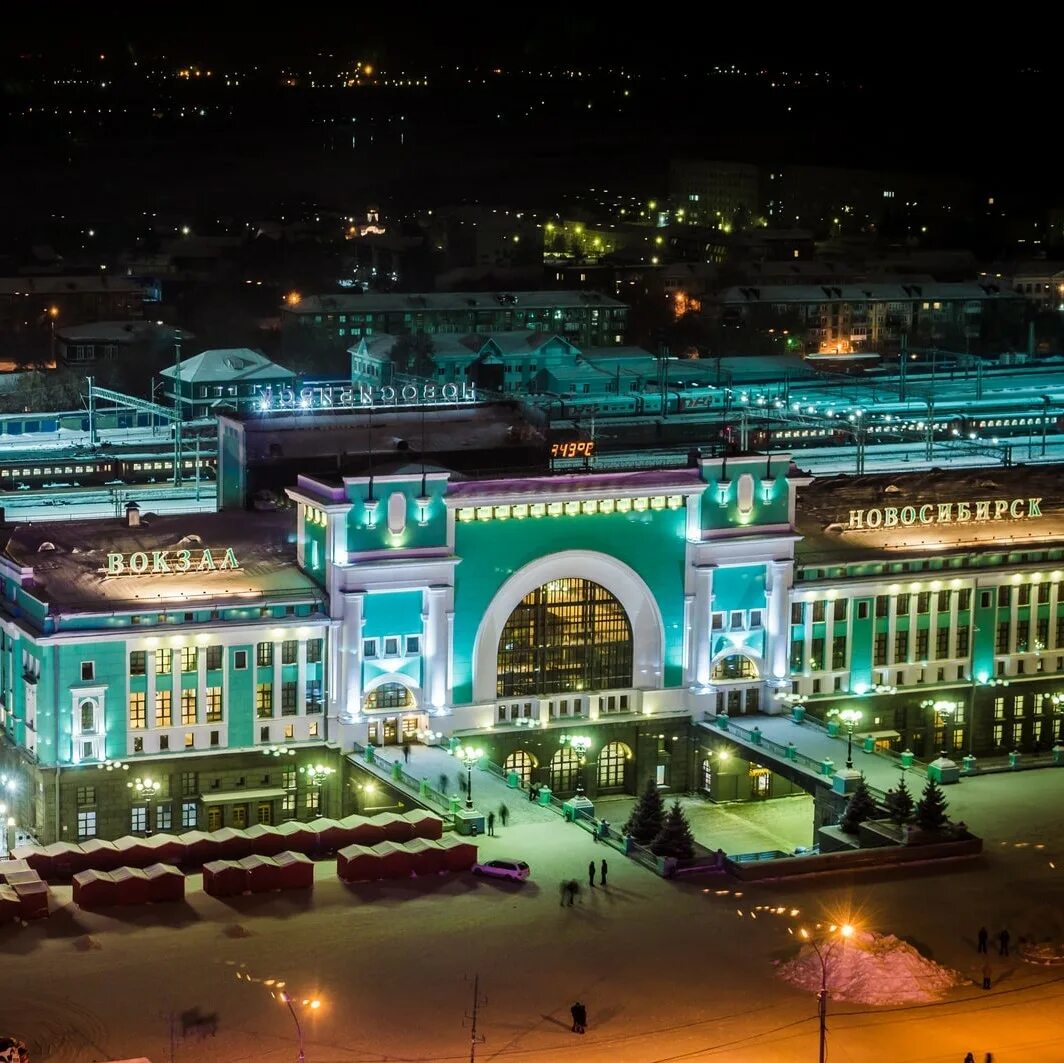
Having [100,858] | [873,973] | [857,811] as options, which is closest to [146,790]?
[100,858]

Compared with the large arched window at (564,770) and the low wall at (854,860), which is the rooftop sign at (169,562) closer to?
the large arched window at (564,770)

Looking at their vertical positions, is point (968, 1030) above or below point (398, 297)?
below

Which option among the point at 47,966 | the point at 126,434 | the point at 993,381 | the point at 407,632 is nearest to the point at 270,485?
the point at 407,632

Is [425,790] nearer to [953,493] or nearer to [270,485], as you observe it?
[270,485]

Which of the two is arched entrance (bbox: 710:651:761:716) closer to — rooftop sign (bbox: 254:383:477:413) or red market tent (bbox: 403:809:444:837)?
red market tent (bbox: 403:809:444:837)

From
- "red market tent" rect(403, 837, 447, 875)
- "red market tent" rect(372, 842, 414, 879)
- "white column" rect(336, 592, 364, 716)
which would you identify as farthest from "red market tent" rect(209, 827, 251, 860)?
"white column" rect(336, 592, 364, 716)

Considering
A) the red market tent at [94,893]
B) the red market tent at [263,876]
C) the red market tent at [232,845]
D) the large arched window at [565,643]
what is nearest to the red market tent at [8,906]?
the red market tent at [94,893]
